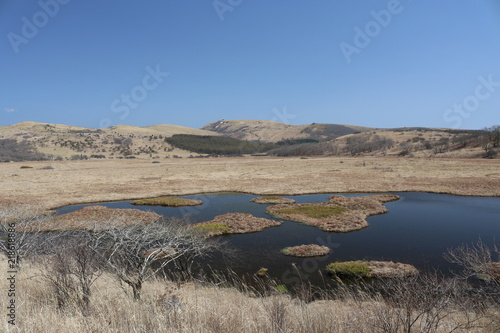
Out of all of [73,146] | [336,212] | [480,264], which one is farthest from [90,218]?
[73,146]

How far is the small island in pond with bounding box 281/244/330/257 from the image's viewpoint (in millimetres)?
18219

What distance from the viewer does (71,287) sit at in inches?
301

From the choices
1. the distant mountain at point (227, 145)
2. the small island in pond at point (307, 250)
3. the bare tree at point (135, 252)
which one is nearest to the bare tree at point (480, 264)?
the small island in pond at point (307, 250)

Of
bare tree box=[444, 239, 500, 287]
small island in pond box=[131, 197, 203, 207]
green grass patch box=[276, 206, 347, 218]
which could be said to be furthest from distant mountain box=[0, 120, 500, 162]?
small island in pond box=[131, 197, 203, 207]

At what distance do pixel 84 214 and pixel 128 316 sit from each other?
2669 centimetres

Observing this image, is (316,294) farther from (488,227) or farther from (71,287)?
(488,227)

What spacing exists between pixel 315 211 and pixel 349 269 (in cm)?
1420

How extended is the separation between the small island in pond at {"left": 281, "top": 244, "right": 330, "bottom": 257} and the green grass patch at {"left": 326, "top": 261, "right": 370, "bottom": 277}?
1994 millimetres

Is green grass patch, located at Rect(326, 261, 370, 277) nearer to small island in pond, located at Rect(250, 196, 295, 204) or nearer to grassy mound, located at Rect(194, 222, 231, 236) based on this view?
grassy mound, located at Rect(194, 222, 231, 236)

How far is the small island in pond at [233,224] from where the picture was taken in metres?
23.5

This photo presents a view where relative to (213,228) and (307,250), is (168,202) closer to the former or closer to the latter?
(213,228)

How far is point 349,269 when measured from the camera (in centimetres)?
1551

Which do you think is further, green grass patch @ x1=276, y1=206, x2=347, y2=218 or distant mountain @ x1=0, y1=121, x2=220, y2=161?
distant mountain @ x1=0, y1=121, x2=220, y2=161

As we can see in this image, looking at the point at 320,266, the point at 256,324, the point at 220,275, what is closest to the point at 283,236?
the point at 320,266
